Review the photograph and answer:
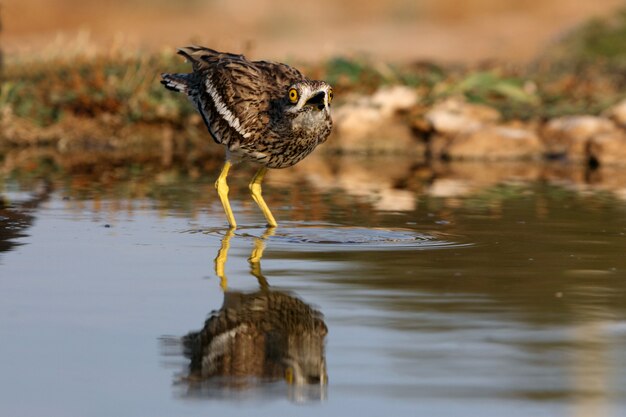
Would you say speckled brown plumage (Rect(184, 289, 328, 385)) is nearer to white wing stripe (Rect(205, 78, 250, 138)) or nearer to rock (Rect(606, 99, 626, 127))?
white wing stripe (Rect(205, 78, 250, 138))

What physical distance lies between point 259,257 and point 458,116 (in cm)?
1197

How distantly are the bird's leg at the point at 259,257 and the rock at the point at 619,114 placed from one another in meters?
10.2

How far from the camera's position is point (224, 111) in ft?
42.3

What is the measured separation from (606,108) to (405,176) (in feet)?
18.3

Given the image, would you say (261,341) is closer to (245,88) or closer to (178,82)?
(245,88)

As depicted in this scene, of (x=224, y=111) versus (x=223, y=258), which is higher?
(x=224, y=111)

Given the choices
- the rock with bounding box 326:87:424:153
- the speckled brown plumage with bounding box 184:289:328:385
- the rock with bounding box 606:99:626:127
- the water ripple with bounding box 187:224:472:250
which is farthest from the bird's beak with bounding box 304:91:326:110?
the rock with bounding box 326:87:424:153

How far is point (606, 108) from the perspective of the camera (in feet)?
75.6

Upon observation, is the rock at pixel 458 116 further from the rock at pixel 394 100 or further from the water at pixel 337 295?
the water at pixel 337 295

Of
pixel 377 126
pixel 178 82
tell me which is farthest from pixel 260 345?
pixel 377 126

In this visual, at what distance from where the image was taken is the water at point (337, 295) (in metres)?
6.44

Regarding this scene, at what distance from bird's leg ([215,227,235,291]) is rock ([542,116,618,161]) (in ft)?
32.5

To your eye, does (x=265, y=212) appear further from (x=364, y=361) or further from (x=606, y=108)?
(x=606, y=108)

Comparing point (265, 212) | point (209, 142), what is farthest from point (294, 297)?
point (209, 142)
